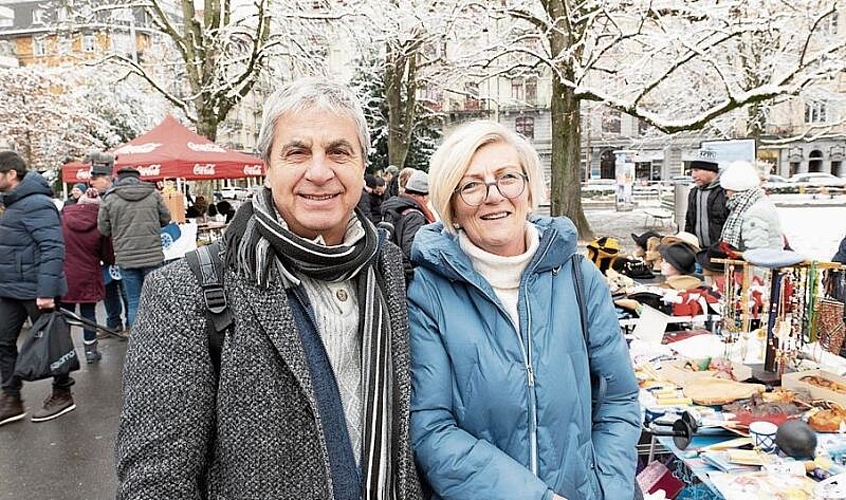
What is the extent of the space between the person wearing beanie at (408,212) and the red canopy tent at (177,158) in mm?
2963

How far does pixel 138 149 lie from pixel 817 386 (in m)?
9.22

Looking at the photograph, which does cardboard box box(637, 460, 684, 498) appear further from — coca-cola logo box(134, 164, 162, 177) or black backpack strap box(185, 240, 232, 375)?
coca-cola logo box(134, 164, 162, 177)

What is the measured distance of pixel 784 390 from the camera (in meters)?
3.01

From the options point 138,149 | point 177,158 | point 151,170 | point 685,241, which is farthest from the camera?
point 138,149

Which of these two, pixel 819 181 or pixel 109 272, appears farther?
pixel 819 181

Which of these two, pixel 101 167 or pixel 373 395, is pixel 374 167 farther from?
pixel 373 395

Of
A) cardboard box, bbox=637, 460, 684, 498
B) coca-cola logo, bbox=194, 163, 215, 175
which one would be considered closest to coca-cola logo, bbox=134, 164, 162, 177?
coca-cola logo, bbox=194, 163, 215, 175

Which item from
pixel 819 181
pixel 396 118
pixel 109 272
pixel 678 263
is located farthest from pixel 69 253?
pixel 819 181

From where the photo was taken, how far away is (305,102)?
1.47m

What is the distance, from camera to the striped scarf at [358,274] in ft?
4.68

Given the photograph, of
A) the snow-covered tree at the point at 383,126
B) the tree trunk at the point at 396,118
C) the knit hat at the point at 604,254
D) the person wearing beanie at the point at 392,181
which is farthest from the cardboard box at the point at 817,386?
the snow-covered tree at the point at 383,126

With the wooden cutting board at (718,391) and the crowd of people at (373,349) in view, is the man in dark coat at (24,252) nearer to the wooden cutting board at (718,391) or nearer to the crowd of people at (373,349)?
the crowd of people at (373,349)

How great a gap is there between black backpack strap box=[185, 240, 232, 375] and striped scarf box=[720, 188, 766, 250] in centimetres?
462

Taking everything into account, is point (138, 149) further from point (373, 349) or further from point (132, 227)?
point (373, 349)
